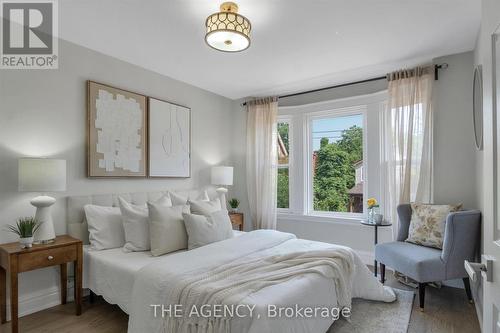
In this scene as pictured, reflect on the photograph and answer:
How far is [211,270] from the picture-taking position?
1953 millimetres

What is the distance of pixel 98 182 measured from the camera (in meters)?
3.03

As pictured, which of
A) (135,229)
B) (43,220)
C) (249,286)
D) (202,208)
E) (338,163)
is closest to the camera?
(249,286)

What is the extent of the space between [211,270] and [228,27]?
180cm

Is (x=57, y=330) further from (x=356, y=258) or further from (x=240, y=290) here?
(x=356, y=258)

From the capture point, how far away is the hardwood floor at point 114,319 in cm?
222

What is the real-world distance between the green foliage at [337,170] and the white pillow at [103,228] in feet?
9.26

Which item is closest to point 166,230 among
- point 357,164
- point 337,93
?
point 357,164

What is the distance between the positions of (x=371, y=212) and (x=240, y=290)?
2.41 meters

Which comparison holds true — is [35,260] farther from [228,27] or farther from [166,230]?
[228,27]

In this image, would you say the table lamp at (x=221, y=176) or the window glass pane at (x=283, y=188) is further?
the window glass pane at (x=283, y=188)

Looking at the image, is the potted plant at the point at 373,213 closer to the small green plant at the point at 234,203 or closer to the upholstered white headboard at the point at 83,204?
the small green plant at the point at 234,203

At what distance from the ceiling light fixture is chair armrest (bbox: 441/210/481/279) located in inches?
94.4

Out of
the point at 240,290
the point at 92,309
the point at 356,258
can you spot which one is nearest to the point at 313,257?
the point at 356,258

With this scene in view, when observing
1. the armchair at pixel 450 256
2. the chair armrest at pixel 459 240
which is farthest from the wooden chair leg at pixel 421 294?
the chair armrest at pixel 459 240
